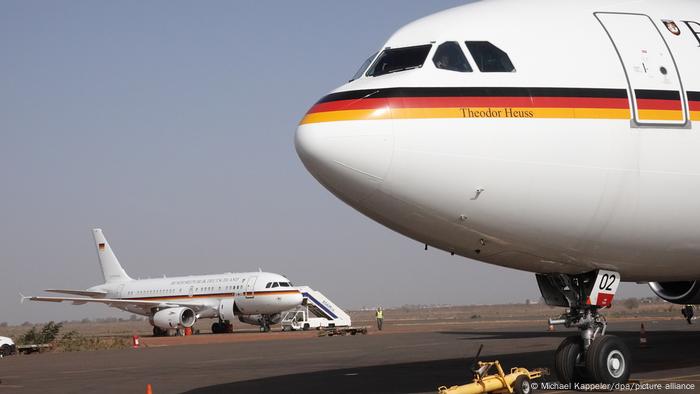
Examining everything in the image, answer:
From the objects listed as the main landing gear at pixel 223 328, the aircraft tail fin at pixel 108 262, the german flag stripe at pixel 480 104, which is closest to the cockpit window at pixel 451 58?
the german flag stripe at pixel 480 104

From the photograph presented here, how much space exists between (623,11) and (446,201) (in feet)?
12.3

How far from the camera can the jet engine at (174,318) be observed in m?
49.9

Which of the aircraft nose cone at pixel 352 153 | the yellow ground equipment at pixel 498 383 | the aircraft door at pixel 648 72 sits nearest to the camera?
the aircraft nose cone at pixel 352 153

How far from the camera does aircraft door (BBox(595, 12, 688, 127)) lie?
11117 millimetres

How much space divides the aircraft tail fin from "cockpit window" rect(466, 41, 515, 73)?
51436 mm

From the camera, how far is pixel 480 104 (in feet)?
34.4

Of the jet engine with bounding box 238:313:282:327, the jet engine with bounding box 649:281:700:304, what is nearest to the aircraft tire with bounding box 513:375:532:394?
the jet engine with bounding box 649:281:700:304

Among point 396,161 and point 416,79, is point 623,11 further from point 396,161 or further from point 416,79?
point 396,161

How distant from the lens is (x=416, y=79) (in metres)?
10.6

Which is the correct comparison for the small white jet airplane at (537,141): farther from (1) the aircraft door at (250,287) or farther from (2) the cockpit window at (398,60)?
(1) the aircraft door at (250,287)

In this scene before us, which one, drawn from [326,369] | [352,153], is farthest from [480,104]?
[326,369]

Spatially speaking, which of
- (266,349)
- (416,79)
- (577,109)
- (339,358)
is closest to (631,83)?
(577,109)

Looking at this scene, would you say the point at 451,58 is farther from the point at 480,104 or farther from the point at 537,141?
the point at 537,141

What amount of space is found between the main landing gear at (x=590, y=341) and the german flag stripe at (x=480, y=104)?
246 cm
